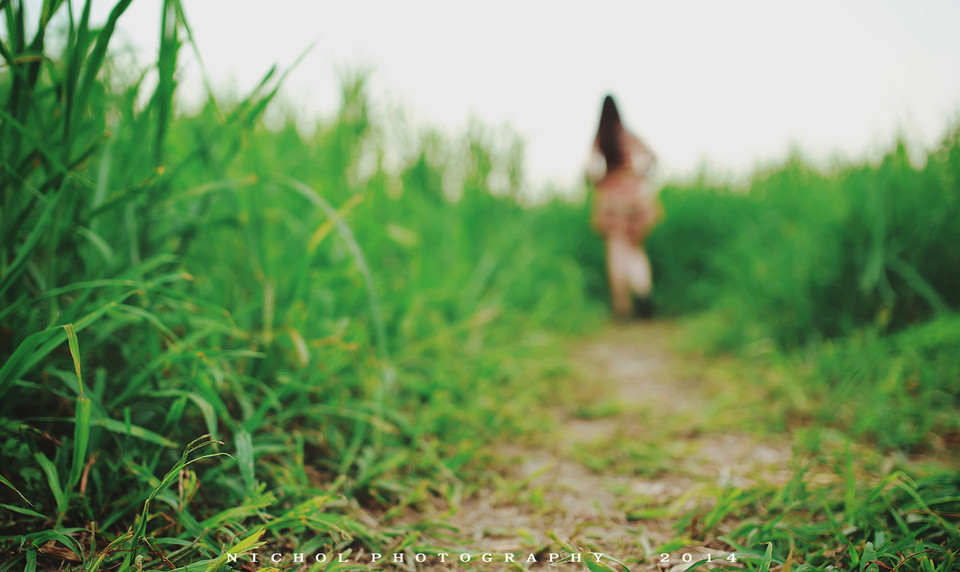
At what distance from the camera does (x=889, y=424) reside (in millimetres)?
1482

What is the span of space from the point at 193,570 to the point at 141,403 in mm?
435

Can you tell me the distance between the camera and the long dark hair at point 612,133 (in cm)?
388

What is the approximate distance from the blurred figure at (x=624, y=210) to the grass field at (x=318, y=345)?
1021 millimetres

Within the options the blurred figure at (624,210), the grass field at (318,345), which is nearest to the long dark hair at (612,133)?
the blurred figure at (624,210)

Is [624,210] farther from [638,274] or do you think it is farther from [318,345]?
[318,345]

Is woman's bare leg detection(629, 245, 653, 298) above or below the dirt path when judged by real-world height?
above

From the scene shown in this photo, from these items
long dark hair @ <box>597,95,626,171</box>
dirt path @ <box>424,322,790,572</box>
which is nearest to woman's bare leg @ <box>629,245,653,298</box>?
long dark hair @ <box>597,95,626,171</box>

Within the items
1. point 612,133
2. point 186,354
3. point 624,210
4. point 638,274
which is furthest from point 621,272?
point 186,354

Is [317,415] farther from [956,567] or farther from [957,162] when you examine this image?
[957,162]

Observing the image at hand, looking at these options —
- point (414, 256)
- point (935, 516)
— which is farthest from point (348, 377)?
point (935, 516)

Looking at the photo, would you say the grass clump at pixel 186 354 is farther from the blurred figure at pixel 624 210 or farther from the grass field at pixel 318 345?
the blurred figure at pixel 624 210

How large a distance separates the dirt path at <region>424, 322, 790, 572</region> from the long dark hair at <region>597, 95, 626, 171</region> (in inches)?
88.0

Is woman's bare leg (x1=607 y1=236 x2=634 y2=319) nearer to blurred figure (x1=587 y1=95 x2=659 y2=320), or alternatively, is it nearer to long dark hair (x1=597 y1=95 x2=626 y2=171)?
blurred figure (x1=587 y1=95 x2=659 y2=320)

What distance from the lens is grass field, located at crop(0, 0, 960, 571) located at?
2.99 ft
